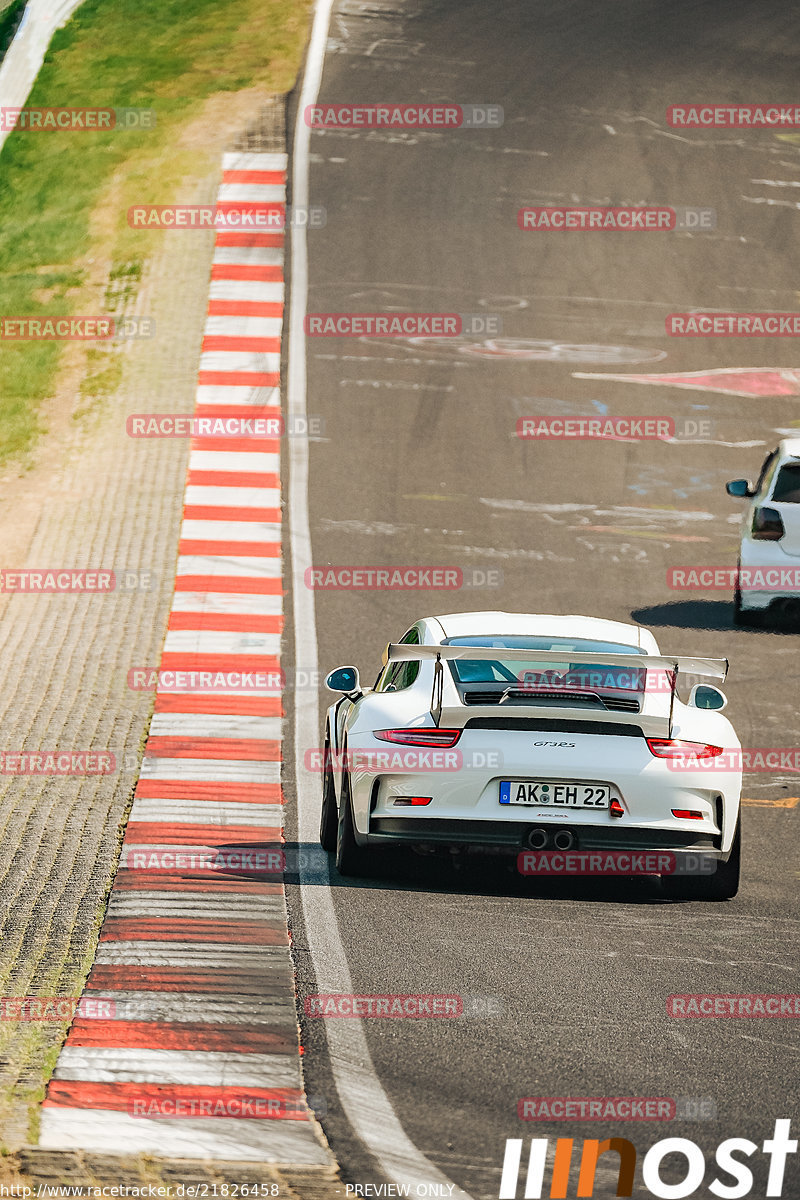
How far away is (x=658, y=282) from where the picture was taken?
86.8 ft

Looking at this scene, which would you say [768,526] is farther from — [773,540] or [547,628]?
[547,628]

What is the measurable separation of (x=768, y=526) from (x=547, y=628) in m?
6.36

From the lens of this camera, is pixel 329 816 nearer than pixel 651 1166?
No

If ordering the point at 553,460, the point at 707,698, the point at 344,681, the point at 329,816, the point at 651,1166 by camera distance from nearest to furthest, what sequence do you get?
the point at 651,1166
the point at 707,698
the point at 344,681
the point at 329,816
the point at 553,460

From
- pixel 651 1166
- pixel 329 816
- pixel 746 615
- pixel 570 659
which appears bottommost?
pixel 746 615

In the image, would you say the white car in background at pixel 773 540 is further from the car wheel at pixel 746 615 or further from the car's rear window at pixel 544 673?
the car's rear window at pixel 544 673

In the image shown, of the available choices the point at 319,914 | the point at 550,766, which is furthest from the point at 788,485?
the point at 319,914

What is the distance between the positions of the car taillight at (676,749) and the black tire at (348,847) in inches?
62.0

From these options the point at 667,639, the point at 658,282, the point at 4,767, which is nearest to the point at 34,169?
the point at 658,282

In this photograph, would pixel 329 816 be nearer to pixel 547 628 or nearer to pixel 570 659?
pixel 547 628

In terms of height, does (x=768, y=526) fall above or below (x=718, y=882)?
below

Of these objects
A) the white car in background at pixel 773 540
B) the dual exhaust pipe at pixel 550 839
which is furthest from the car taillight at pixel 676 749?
the white car in background at pixel 773 540

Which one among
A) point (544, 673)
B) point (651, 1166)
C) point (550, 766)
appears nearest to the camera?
point (651, 1166)

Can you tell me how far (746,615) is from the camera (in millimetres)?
15852
